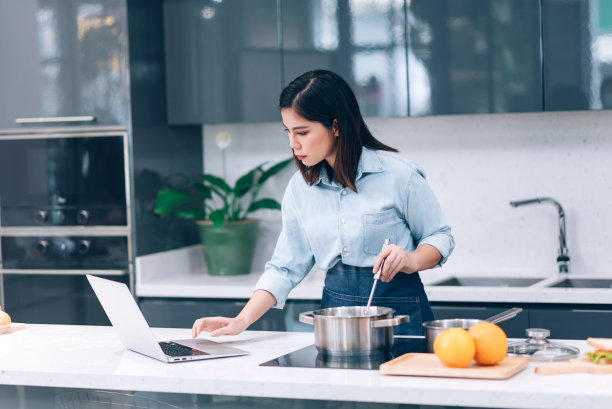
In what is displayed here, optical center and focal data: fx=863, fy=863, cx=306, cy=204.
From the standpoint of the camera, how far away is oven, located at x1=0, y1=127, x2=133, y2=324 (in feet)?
12.0

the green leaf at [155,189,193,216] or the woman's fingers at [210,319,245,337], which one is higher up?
the green leaf at [155,189,193,216]

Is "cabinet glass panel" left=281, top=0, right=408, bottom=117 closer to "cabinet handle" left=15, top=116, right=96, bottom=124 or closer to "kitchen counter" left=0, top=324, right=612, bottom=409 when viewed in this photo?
"cabinet handle" left=15, top=116, right=96, bottom=124

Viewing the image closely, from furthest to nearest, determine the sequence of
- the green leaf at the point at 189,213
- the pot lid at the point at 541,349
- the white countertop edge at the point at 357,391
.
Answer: the green leaf at the point at 189,213
the pot lid at the point at 541,349
the white countertop edge at the point at 357,391

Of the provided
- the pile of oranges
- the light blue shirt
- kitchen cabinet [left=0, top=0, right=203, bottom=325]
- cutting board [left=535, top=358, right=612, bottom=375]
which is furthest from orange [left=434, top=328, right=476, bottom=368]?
kitchen cabinet [left=0, top=0, right=203, bottom=325]

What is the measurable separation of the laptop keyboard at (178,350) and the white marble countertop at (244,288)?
1.32 metres

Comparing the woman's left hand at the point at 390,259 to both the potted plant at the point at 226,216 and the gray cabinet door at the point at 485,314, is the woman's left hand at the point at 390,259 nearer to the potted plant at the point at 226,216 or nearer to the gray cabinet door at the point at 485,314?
the gray cabinet door at the point at 485,314

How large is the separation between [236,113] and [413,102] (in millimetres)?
779

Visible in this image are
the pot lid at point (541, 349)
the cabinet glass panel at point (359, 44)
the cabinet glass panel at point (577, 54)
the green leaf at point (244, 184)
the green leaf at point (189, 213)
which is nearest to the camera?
the pot lid at point (541, 349)

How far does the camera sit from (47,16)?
372 centimetres

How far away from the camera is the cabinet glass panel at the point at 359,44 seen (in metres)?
3.53

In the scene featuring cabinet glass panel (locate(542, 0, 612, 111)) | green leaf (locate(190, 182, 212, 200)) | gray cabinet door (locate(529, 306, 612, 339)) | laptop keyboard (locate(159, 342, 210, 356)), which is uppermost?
cabinet glass panel (locate(542, 0, 612, 111))

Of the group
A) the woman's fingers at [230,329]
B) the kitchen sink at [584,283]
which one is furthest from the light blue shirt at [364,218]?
the kitchen sink at [584,283]

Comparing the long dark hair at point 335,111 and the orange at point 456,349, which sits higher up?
the long dark hair at point 335,111

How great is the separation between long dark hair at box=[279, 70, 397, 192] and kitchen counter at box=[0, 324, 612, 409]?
0.47m
